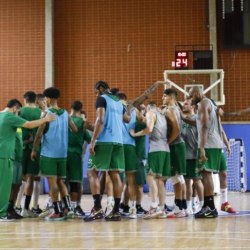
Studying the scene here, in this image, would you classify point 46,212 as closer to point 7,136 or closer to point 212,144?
point 7,136

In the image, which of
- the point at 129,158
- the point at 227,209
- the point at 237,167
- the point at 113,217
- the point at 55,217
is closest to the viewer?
the point at 113,217

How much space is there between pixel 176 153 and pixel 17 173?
2.31 m

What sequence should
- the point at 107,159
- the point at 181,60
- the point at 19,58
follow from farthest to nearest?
the point at 19,58 < the point at 181,60 < the point at 107,159

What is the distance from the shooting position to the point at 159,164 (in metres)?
7.64

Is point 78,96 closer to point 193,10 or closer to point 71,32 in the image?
point 71,32

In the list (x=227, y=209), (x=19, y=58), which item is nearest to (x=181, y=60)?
(x=19, y=58)

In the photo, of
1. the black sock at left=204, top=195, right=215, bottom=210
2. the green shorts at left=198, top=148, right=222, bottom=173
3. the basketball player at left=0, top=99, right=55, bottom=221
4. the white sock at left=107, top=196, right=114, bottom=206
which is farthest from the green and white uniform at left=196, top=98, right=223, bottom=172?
the basketball player at left=0, top=99, right=55, bottom=221

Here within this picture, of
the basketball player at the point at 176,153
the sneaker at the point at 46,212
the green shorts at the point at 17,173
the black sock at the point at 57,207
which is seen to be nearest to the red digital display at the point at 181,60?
the basketball player at the point at 176,153

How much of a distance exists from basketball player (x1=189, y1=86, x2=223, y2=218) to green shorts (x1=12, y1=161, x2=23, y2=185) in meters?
2.56

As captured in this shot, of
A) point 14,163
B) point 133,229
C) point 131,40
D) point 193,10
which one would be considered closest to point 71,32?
point 131,40

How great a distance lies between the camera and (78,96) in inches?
641

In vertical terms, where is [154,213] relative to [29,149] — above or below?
below

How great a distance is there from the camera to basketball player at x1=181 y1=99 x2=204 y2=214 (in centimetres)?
806

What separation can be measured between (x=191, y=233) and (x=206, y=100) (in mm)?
2520
